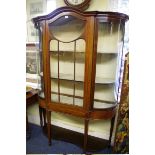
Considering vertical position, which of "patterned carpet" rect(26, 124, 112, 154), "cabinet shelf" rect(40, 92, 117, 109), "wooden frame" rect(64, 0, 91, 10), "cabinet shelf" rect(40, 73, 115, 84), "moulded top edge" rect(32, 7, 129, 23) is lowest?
"patterned carpet" rect(26, 124, 112, 154)

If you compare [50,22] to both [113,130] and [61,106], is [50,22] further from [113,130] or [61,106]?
[113,130]

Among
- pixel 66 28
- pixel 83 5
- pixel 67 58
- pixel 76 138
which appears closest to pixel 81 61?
pixel 67 58

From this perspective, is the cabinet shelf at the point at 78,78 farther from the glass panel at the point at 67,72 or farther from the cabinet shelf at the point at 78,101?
the cabinet shelf at the point at 78,101

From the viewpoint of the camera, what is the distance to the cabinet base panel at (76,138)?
4.28ft

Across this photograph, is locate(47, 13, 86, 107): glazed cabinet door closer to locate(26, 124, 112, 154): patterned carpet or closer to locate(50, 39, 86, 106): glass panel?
locate(50, 39, 86, 106): glass panel

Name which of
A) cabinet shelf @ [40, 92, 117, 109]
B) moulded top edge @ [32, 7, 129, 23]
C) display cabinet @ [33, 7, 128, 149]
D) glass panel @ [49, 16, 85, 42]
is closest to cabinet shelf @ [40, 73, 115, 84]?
display cabinet @ [33, 7, 128, 149]

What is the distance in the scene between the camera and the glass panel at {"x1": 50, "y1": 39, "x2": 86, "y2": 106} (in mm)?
1209

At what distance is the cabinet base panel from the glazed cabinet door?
30 centimetres

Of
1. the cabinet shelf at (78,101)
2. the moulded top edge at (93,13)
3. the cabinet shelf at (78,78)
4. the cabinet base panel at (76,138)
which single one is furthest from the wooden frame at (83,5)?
the cabinet base panel at (76,138)
